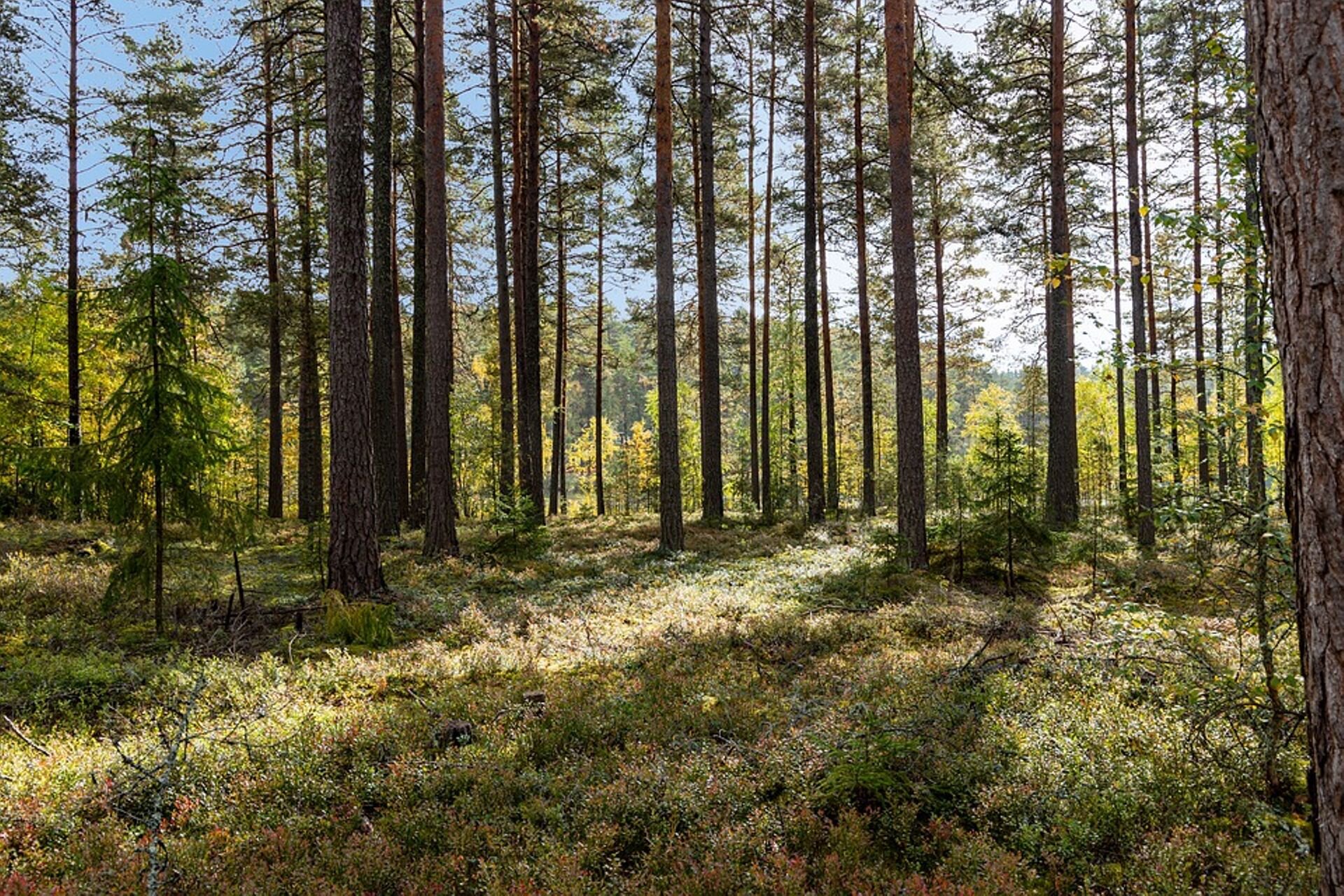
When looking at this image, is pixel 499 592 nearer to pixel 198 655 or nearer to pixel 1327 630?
pixel 198 655

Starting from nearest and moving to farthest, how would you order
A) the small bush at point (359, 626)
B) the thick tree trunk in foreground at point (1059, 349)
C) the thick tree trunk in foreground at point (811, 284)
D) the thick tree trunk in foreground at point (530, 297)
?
the small bush at point (359, 626)
the thick tree trunk in foreground at point (1059, 349)
the thick tree trunk in foreground at point (530, 297)
the thick tree trunk in foreground at point (811, 284)

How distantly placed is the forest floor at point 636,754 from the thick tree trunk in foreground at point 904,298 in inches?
113

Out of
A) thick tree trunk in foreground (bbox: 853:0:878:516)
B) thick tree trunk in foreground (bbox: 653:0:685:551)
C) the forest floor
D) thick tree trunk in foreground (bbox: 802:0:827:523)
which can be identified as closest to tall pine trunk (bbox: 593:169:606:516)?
thick tree trunk in foreground (bbox: 802:0:827:523)

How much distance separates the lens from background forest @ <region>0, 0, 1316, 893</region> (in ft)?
11.7

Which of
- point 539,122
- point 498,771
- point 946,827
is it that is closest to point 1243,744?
point 946,827

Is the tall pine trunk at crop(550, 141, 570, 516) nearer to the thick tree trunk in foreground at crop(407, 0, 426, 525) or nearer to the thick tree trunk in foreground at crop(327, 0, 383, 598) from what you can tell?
the thick tree trunk in foreground at crop(407, 0, 426, 525)

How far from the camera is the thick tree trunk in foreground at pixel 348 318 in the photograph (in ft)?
27.2

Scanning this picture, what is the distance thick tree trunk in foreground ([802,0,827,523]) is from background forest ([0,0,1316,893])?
0.26m

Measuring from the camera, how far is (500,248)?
16406 mm

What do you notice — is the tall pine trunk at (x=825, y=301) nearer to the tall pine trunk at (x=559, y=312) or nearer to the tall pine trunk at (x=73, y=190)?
the tall pine trunk at (x=559, y=312)

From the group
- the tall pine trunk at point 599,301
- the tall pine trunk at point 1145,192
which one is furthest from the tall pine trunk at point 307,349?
the tall pine trunk at point 1145,192

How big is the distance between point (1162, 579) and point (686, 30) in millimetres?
14868

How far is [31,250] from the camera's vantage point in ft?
54.6

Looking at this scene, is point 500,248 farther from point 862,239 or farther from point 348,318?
point 862,239
